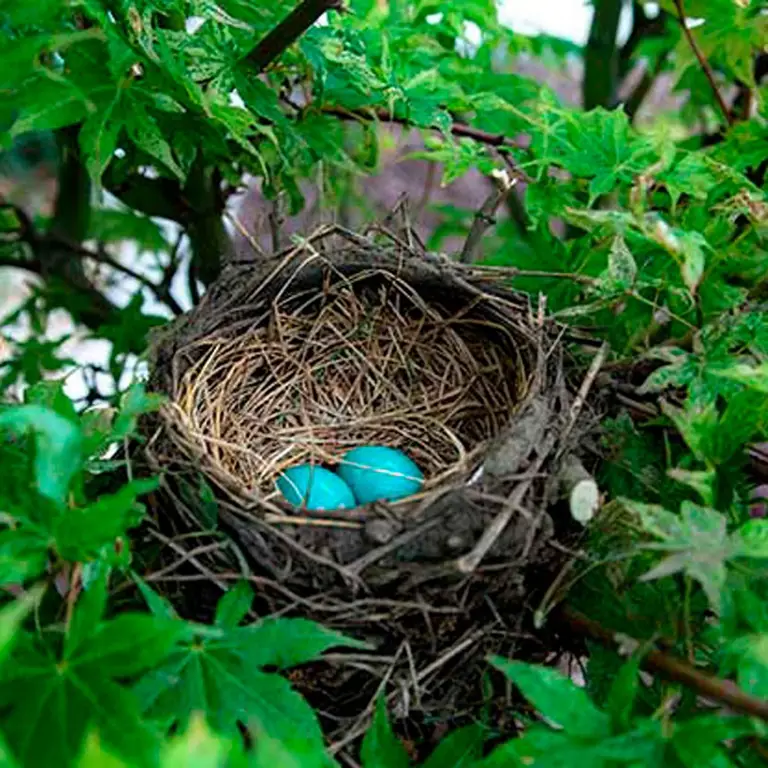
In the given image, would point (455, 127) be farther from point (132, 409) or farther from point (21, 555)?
point (21, 555)

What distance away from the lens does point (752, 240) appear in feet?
3.05

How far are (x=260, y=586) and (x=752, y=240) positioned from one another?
0.45m

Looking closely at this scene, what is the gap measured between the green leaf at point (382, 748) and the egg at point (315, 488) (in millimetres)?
316

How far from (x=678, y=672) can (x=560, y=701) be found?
119mm

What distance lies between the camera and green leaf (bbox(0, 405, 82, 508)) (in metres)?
0.66

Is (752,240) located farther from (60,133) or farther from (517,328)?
(60,133)

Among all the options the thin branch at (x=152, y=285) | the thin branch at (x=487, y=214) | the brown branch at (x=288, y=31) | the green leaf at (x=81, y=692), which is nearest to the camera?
the green leaf at (x=81, y=692)

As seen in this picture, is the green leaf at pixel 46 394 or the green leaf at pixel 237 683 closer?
the green leaf at pixel 237 683

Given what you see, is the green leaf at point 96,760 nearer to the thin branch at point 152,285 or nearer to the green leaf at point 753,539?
the green leaf at point 753,539

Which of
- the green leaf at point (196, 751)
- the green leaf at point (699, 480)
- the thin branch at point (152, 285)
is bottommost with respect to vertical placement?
the thin branch at point (152, 285)

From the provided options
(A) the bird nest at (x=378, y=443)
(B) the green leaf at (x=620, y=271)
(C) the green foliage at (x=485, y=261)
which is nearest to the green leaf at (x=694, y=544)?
(C) the green foliage at (x=485, y=261)

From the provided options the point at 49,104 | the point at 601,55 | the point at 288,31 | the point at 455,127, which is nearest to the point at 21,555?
the point at 49,104

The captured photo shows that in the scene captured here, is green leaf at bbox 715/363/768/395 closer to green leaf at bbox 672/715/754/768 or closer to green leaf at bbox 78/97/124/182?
green leaf at bbox 672/715/754/768

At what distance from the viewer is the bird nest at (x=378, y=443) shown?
78 cm
